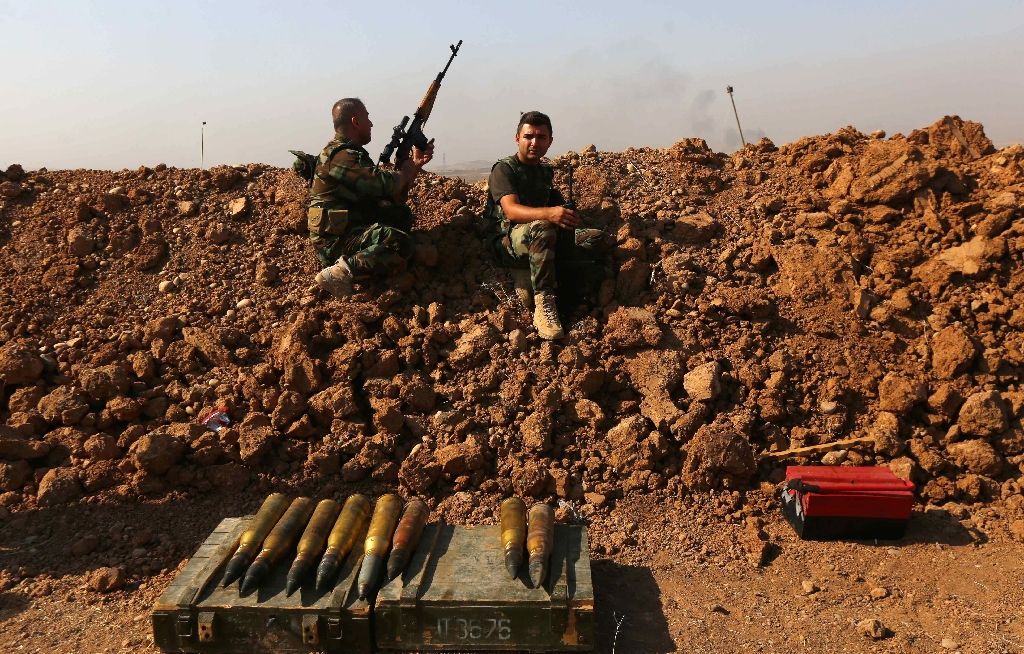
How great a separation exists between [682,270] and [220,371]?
3751 millimetres

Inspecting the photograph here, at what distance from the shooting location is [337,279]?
622 cm

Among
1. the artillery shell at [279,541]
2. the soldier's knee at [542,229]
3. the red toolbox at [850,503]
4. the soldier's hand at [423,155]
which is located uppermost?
the soldier's hand at [423,155]

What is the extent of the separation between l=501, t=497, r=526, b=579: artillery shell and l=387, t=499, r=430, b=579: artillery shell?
1.59 feet

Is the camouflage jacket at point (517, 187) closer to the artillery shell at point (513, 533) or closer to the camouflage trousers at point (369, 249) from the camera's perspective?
the camouflage trousers at point (369, 249)

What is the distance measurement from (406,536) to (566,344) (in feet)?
7.27

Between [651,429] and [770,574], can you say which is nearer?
[770,574]

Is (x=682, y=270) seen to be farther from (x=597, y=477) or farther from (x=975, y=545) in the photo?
(x=975, y=545)

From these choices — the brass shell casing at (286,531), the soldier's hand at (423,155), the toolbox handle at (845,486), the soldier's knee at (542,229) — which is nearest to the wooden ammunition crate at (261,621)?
the brass shell casing at (286,531)

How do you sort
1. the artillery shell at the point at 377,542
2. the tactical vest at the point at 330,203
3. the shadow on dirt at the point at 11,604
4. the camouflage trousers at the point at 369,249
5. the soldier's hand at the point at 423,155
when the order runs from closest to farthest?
the artillery shell at the point at 377,542 → the shadow on dirt at the point at 11,604 → the camouflage trousers at the point at 369,249 → the tactical vest at the point at 330,203 → the soldier's hand at the point at 423,155

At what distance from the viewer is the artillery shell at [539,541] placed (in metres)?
4.00

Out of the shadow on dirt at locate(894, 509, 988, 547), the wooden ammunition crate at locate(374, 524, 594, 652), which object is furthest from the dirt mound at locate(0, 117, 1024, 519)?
the wooden ammunition crate at locate(374, 524, 594, 652)

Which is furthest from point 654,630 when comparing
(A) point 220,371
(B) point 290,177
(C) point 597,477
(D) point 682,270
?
(B) point 290,177

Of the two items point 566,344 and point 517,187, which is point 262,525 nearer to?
point 566,344

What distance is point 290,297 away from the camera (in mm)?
6445
